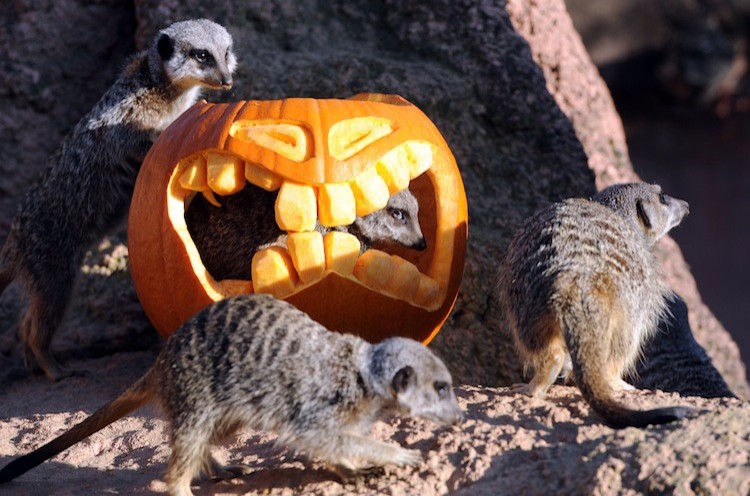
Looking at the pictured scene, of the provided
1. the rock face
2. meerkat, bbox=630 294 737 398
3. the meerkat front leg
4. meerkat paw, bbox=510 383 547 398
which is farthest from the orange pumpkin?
meerkat, bbox=630 294 737 398

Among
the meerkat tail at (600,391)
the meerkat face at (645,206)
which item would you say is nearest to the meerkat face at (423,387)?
the meerkat tail at (600,391)

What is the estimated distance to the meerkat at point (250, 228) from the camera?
146 inches

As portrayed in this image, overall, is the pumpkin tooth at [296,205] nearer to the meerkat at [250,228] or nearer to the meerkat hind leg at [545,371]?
the meerkat at [250,228]

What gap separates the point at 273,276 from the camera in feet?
11.3

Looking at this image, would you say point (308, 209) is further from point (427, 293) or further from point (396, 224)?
point (427, 293)

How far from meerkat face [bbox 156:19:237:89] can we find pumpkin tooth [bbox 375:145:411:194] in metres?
1.15

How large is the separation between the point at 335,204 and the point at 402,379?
2.75 feet

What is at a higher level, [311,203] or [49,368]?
[311,203]

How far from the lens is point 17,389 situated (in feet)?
14.1

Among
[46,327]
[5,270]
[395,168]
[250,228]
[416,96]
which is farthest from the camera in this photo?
[416,96]

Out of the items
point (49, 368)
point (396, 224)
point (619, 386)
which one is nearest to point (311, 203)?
point (396, 224)

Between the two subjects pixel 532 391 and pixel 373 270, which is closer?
pixel 532 391

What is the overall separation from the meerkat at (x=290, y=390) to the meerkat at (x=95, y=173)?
1.62 meters

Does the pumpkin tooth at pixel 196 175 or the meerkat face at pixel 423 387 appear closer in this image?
the meerkat face at pixel 423 387
